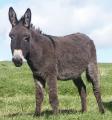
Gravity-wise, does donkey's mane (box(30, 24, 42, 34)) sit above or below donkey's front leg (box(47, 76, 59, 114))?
above

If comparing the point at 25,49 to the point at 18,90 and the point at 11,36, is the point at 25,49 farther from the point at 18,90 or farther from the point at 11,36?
the point at 18,90

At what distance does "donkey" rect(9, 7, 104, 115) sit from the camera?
42.5ft

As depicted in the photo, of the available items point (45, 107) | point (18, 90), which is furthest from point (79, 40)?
point (18, 90)

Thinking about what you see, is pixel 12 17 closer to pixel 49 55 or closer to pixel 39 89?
pixel 49 55

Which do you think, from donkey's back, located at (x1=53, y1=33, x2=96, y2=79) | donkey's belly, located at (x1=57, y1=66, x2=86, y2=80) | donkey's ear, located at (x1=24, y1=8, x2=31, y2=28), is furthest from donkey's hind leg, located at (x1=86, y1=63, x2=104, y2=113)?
donkey's ear, located at (x1=24, y1=8, x2=31, y2=28)

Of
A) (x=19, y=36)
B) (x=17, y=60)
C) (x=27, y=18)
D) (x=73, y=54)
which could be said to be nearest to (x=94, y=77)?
(x=73, y=54)

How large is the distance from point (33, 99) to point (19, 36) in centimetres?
607

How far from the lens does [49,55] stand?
13.7 metres

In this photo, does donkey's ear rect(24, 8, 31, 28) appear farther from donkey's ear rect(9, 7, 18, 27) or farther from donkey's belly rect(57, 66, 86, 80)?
donkey's belly rect(57, 66, 86, 80)

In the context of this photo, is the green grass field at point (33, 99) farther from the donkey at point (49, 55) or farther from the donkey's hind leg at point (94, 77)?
the donkey at point (49, 55)

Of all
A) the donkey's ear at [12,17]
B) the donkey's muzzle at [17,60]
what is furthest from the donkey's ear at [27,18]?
the donkey's muzzle at [17,60]

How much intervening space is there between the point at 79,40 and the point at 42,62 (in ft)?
8.37

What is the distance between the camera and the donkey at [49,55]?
12969 mm

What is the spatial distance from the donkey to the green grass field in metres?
0.83
